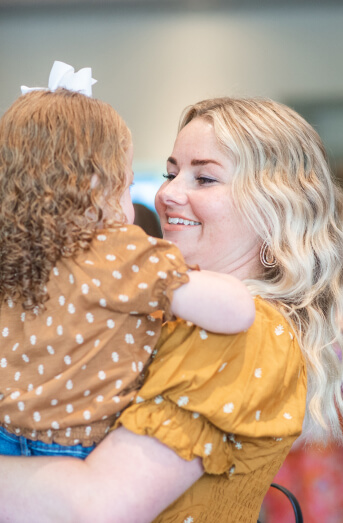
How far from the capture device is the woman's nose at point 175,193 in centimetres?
168

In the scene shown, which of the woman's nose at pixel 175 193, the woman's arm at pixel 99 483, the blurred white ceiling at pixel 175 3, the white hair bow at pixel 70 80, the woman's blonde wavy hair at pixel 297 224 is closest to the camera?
the woman's arm at pixel 99 483

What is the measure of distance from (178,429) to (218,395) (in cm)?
9

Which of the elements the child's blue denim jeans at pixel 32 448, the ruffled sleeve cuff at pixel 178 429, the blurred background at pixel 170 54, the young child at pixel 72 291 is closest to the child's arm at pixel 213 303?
the young child at pixel 72 291

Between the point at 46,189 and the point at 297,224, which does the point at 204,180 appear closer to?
the point at 297,224

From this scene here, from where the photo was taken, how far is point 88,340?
1158 mm

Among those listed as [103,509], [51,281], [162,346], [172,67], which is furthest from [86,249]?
[172,67]

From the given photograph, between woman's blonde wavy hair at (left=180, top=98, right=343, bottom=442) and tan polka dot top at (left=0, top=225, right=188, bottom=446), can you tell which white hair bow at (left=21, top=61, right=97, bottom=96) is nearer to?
tan polka dot top at (left=0, top=225, right=188, bottom=446)

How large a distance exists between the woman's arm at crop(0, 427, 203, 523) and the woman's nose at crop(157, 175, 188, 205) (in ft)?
2.25

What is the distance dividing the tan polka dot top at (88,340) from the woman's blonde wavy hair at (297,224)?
1.48ft

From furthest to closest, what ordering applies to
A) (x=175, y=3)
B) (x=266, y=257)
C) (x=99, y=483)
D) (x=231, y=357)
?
1. (x=175, y=3)
2. (x=266, y=257)
3. (x=231, y=357)
4. (x=99, y=483)

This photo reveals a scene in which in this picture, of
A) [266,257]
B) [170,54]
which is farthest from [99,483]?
[170,54]

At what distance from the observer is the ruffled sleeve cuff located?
3.84 ft

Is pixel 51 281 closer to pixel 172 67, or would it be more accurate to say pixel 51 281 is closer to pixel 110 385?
pixel 110 385

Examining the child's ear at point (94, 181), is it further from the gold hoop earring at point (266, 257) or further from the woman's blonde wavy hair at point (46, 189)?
the gold hoop earring at point (266, 257)
